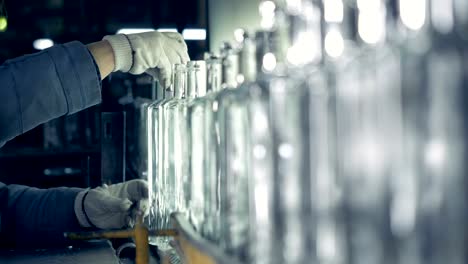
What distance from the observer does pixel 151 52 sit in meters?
1.78

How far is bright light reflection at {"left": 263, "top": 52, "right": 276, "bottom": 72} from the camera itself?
781 millimetres

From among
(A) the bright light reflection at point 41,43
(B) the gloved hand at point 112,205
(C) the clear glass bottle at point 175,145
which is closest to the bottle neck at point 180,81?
(C) the clear glass bottle at point 175,145

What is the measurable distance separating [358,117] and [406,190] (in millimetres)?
78

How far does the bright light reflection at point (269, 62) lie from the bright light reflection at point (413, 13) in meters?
0.31

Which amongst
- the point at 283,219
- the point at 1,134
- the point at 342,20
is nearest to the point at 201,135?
the point at 283,219

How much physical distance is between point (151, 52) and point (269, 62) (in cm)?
102

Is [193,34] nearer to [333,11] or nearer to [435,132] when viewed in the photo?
[333,11]

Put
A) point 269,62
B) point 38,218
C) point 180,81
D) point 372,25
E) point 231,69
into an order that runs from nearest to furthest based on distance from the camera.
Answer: point 372,25
point 269,62
point 231,69
point 180,81
point 38,218

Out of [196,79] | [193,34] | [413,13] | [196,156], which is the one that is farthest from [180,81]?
[193,34]

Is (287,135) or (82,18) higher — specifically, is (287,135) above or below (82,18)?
below

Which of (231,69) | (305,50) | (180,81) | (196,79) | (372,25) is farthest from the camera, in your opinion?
(180,81)

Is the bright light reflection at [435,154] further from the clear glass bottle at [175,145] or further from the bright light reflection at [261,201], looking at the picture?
the clear glass bottle at [175,145]

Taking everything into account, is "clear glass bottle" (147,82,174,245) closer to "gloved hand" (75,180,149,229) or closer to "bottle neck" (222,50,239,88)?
"gloved hand" (75,180,149,229)

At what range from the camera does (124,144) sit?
217 cm
